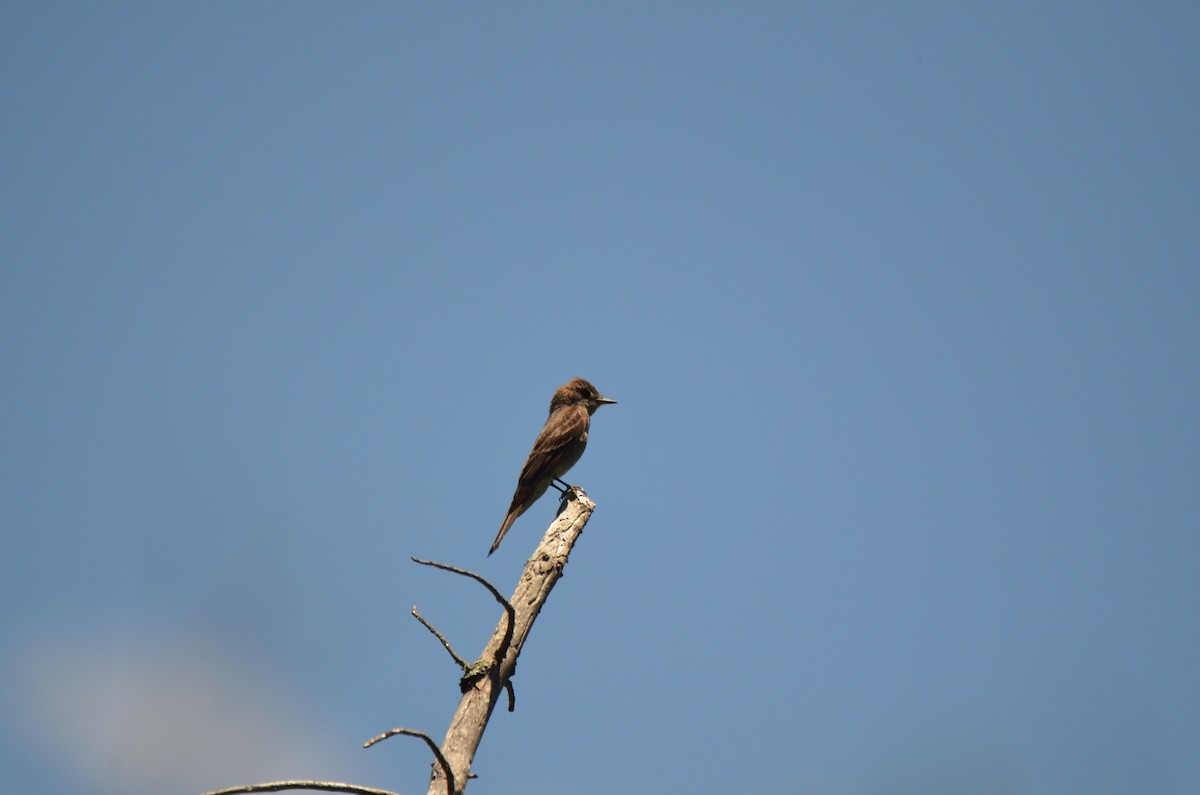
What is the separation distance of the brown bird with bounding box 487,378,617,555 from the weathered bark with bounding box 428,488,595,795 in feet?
11.8

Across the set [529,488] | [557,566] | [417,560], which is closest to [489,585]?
[417,560]

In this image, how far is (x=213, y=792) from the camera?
4855mm

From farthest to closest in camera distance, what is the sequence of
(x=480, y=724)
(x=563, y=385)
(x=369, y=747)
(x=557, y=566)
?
(x=563, y=385), (x=557, y=566), (x=480, y=724), (x=369, y=747)

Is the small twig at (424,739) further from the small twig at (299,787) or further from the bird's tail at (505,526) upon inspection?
the bird's tail at (505,526)

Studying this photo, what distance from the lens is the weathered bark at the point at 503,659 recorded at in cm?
576

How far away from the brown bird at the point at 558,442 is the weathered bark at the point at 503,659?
141 inches

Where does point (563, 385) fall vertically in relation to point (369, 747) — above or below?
above

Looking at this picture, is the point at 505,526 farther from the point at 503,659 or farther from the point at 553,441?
the point at 503,659

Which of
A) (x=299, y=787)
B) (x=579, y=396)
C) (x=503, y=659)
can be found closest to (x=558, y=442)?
(x=579, y=396)

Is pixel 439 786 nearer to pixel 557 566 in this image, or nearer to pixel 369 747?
pixel 369 747

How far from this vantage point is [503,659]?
6.26 meters

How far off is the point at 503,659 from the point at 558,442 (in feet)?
22.5

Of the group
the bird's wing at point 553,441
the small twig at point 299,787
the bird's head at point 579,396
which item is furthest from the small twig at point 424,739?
the bird's head at point 579,396

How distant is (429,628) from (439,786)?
3.12 feet
